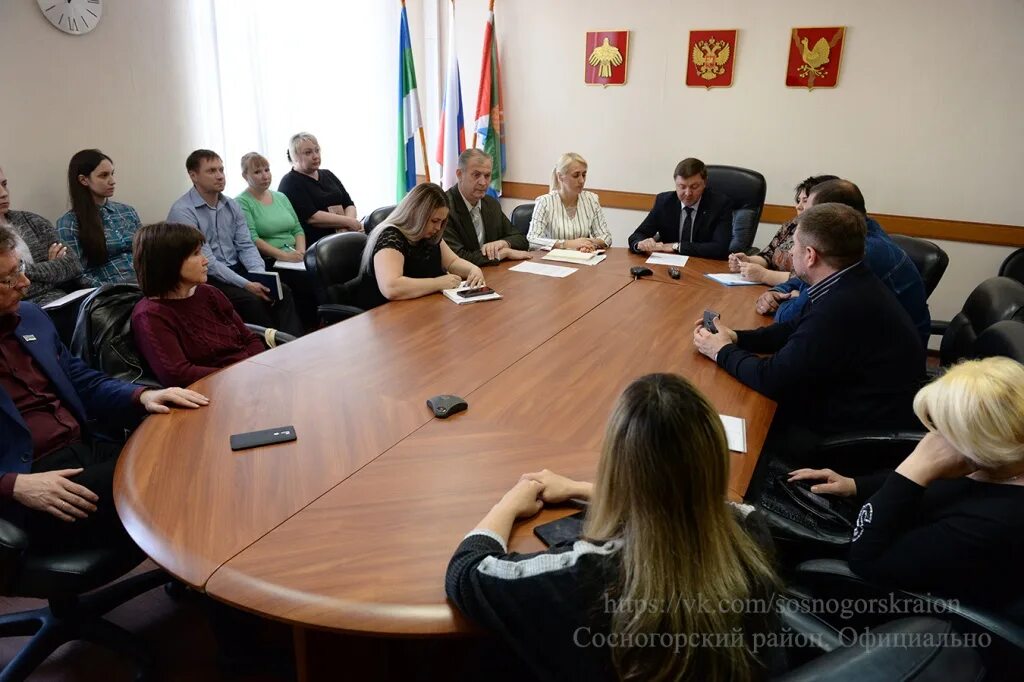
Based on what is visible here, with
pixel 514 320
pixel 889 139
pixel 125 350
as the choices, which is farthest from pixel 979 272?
pixel 125 350

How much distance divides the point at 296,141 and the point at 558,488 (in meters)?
3.84

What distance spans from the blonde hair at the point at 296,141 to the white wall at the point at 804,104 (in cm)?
181

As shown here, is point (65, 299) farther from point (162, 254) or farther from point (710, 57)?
point (710, 57)

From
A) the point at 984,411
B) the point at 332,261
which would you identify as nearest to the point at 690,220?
the point at 332,261

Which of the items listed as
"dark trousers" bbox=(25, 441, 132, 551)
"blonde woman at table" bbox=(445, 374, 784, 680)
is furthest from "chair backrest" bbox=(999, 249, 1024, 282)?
"dark trousers" bbox=(25, 441, 132, 551)

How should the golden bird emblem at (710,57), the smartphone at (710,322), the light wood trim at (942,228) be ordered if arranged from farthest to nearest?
1. the golden bird emblem at (710,57)
2. the light wood trim at (942,228)
3. the smartphone at (710,322)

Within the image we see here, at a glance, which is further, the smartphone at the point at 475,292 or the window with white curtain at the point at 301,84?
the window with white curtain at the point at 301,84

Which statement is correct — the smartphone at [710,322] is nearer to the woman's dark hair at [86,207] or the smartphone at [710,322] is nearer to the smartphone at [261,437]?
the smartphone at [261,437]

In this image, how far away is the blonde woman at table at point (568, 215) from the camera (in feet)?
13.0

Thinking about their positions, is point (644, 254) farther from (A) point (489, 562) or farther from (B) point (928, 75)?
(A) point (489, 562)

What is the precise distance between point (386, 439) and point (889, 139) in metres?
4.19

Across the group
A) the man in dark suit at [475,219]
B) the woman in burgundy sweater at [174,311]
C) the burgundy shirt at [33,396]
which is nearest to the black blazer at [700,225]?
the man in dark suit at [475,219]

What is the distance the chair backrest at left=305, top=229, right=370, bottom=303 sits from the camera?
10.1 ft

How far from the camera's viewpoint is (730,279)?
333 cm
